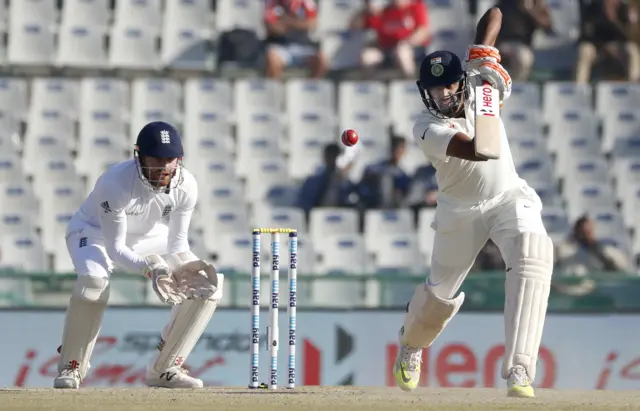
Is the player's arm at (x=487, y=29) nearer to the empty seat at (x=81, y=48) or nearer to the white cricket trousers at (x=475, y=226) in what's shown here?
the white cricket trousers at (x=475, y=226)

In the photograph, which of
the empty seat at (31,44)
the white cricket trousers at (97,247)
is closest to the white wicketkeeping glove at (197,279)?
the white cricket trousers at (97,247)

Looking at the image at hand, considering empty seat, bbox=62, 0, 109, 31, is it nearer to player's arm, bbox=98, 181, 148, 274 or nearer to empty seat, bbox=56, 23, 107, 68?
empty seat, bbox=56, 23, 107, 68

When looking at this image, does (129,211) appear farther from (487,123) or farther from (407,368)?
(487,123)

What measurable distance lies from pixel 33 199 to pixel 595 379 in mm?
5281

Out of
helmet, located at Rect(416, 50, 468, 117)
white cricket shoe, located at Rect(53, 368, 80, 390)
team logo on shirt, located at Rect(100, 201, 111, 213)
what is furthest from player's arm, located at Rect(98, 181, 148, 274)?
helmet, located at Rect(416, 50, 468, 117)

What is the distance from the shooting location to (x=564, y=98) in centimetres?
1387

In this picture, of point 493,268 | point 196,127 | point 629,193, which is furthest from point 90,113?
point 629,193

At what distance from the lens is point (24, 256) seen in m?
11.8

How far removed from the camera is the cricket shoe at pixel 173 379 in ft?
26.3

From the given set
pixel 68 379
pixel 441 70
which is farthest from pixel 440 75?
pixel 68 379

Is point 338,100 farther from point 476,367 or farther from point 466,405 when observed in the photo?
point 466,405

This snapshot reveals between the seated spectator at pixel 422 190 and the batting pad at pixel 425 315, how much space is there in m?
4.74

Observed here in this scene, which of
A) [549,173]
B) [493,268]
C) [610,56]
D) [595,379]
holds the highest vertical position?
[610,56]

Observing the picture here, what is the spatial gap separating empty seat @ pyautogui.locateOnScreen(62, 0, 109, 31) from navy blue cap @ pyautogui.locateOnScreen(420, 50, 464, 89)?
26.2 feet
